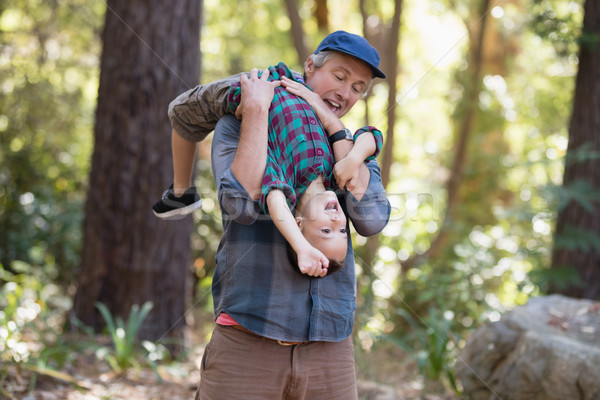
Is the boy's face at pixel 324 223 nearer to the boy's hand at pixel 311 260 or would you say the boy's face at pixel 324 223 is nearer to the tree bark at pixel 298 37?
the boy's hand at pixel 311 260

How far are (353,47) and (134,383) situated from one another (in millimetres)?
2724

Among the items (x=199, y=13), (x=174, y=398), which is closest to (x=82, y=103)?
(x=199, y=13)

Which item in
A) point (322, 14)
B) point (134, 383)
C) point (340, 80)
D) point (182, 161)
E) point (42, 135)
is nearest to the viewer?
point (340, 80)

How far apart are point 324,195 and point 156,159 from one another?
2.67m

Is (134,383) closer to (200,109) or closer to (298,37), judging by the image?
(200,109)

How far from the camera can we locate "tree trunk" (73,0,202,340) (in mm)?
4004

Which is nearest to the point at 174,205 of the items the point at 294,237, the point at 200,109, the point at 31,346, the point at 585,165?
the point at 200,109

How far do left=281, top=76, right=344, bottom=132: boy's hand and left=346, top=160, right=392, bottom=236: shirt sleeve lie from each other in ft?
0.57

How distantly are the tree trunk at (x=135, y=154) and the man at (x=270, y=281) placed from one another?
2423 mm

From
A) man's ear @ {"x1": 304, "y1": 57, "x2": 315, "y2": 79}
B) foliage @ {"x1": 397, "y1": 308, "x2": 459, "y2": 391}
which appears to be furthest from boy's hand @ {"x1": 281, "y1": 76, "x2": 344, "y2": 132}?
foliage @ {"x1": 397, "y1": 308, "x2": 459, "y2": 391}

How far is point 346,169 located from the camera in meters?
1.58

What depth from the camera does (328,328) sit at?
161cm

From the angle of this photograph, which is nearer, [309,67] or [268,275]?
[268,275]

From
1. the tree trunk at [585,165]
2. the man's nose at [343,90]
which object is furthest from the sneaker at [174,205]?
the tree trunk at [585,165]
